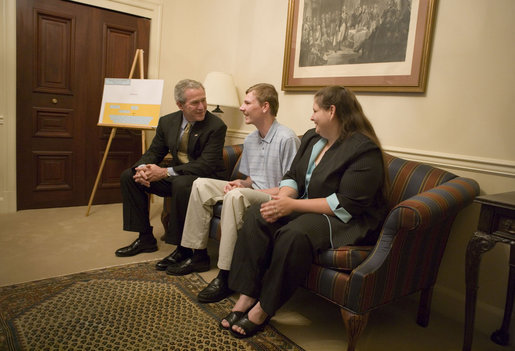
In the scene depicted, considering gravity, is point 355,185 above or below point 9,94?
below

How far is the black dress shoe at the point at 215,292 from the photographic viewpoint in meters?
1.94

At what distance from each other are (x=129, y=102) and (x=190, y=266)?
1.80m

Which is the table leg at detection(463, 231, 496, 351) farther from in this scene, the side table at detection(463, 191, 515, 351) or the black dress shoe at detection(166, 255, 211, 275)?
the black dress shoe at detection(166, 255, 211, 275)

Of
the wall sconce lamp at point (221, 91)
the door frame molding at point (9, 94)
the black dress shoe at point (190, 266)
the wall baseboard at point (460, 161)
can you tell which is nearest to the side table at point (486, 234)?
the wall baseboard at point (460, 161)

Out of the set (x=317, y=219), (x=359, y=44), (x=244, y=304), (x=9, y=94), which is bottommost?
(x=244, y=304)

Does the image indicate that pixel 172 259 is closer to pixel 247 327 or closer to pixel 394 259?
pixel 247 327

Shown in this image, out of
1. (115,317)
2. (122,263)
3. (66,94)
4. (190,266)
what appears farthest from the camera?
(66,94)

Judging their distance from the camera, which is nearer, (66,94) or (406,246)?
(406,246)

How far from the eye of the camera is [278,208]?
172cm

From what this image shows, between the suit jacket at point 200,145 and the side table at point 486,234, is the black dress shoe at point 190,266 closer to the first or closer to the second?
the suit jacket at point 200,145

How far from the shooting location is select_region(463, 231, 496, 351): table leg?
146cm

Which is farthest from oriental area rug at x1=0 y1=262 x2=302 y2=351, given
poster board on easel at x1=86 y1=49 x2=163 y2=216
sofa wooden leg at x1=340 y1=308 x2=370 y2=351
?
poster board on easel at x1=86 y1=49 x2=163 y2=216

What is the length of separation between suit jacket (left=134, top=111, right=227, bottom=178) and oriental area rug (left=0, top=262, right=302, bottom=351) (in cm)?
77

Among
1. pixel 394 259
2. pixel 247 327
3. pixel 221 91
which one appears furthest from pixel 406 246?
pixel 221 91
